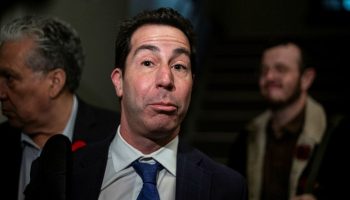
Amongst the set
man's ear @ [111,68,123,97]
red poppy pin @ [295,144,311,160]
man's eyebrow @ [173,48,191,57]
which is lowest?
red poppy pin @ [295,144,311,160]

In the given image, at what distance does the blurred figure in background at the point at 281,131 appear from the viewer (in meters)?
2.80

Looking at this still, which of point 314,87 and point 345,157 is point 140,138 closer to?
point 345,157

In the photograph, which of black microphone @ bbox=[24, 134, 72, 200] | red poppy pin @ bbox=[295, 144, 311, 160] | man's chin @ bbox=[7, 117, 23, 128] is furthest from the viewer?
red poppy pin @ bbox=[295, 144, 311, 160]

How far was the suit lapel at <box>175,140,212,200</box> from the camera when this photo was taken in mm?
1604

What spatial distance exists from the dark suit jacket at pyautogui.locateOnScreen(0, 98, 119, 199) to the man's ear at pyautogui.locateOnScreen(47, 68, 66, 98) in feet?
0.47

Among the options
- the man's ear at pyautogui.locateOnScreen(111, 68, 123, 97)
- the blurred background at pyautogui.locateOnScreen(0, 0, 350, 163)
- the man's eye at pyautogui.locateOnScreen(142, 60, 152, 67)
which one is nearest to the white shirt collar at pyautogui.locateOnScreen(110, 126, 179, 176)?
the man's ear at pyautogui.locateOnScreen(111, 68, 123, 97)

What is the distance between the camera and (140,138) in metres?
1.61

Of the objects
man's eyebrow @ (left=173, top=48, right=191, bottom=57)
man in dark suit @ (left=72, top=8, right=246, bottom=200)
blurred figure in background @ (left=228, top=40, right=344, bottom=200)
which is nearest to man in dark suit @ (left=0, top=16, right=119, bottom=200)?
man in dark suit @ (left=72, top=8, right=246, bottom=200)

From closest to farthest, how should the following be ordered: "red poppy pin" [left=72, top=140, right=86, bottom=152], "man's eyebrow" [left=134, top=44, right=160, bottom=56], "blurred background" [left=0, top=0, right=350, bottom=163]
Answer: "man's eyebrow" [left=134, top=44, right=160, bottom=56] < "red poppy pin" [left=72, top=140, right=86, bottom=152] < "blurred background" [left=0, top=0, right=350, bottom=163]

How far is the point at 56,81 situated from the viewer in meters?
2.18

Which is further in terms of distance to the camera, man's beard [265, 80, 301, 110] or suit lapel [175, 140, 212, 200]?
man's beard [265, 80, 301, 110]

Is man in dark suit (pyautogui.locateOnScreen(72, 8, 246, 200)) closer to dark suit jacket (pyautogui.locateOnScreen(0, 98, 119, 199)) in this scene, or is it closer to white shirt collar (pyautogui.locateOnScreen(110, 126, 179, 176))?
white shirt collar (pyautogui.locateOnScreen(110, 126, 179, 176))

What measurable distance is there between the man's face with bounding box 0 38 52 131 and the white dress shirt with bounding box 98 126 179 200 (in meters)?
0.60

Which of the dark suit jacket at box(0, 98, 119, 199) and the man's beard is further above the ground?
the man's beard
